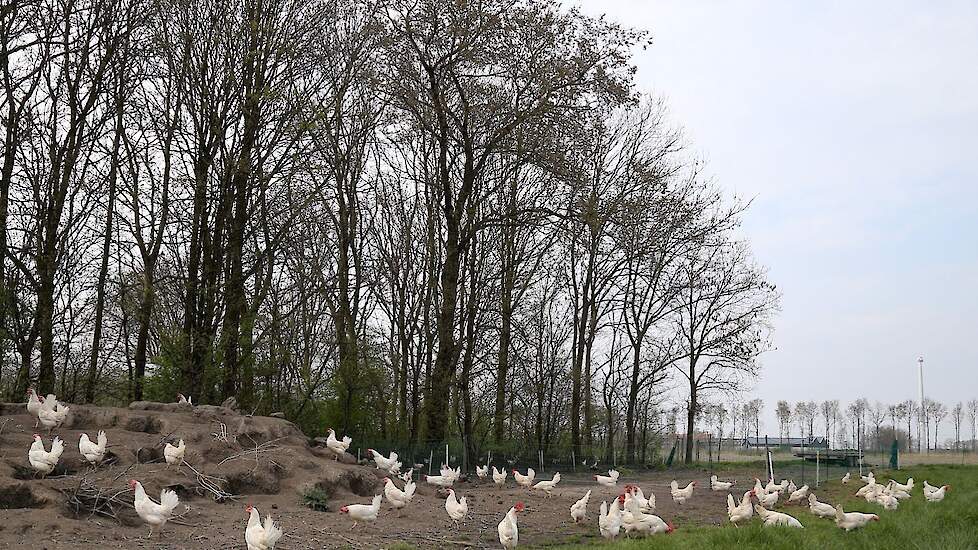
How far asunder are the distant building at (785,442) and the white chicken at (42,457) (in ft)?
116

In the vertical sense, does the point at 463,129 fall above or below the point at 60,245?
above

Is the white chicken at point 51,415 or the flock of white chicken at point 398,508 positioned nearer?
the flock of white chicken at point 398,508

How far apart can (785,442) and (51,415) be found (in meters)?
42.3

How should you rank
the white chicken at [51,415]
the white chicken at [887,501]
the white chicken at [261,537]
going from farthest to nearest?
1. the white chicken at [887,501]
2. the white chicken at [51,415]
3. the white chicken at [261,537]

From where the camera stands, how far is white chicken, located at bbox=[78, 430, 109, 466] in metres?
15.7

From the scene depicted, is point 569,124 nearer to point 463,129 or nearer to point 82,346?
point 463,129

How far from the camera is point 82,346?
30.5 metres

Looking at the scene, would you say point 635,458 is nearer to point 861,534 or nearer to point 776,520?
point 861,534

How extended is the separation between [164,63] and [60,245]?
6119 mm

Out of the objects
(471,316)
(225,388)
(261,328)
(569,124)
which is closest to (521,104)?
(569,124)

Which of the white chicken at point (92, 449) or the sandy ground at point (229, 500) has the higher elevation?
the white chicken at point (92, 449)

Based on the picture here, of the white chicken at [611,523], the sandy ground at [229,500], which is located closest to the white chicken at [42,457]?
the sandy ground at [229,500]

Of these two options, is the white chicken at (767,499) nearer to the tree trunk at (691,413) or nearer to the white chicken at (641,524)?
the white chicken at (641,524)

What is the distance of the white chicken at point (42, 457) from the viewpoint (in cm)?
1491
